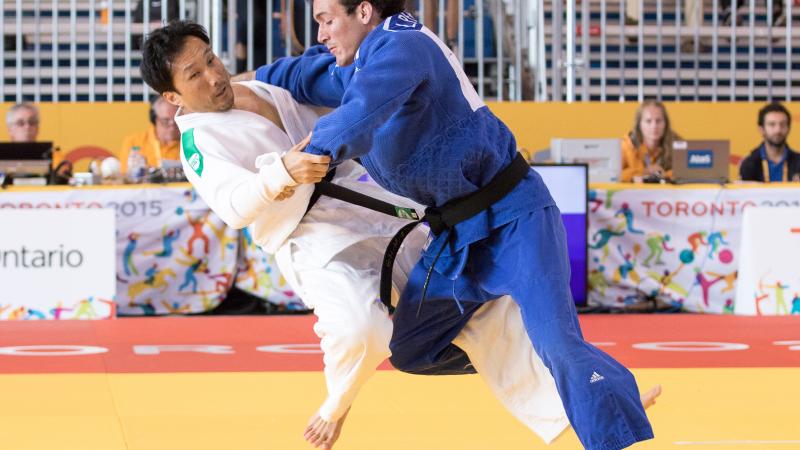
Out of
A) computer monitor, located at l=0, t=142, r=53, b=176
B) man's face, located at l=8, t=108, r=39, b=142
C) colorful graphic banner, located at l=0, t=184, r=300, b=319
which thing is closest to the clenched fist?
colorful graphic banner, located at l=0, t=184, r=300, b=319

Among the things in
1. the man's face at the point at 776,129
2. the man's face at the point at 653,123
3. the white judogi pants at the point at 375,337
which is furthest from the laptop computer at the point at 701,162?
the white judogi pants at the point at 375,337

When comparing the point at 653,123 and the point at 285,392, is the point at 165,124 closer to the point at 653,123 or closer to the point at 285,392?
the point at 653,123

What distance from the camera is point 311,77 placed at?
360 centimetres

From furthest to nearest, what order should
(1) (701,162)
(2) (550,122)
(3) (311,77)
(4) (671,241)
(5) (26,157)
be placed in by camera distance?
(2) (550,122)
(1) (701,162)
(5) (26,157)
(4) (671,241)
(3) (311,77)

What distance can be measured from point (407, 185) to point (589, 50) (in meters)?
7.92

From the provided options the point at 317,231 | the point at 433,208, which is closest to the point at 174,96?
the point at 317,231

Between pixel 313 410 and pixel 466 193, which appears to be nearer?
pixel 466 193

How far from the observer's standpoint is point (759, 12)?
1124 cm

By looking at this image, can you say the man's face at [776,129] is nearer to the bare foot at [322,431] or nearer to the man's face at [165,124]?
the man's face at [165,124]

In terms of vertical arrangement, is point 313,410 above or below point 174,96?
below

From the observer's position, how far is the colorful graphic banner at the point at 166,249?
24.1 ft

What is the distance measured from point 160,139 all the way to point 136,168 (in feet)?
3.54

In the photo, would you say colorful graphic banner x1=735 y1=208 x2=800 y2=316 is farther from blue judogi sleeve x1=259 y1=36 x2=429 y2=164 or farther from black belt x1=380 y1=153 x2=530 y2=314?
blue judogi sleeve x1=259 y1=36 x2=429 y2=164

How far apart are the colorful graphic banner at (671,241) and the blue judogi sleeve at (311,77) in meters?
4.19
